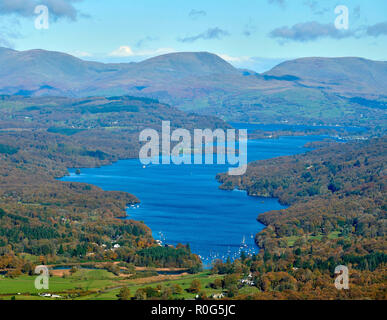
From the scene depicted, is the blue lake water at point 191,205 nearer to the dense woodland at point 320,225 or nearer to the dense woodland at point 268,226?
the dense woodland at point 268,226

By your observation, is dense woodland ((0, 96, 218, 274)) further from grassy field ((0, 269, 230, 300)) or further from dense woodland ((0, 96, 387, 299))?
grassy field ((0, 269, 230, 300))

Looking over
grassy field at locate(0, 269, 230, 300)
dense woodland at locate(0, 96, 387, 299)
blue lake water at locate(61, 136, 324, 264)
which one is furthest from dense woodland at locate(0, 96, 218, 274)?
grassy field at locate(0, 269, 230, 300)

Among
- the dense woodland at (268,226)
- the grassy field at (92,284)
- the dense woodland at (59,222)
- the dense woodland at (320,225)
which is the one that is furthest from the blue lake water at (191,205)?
the grassy field at (92,284)

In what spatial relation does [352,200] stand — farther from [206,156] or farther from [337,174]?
[206,156]

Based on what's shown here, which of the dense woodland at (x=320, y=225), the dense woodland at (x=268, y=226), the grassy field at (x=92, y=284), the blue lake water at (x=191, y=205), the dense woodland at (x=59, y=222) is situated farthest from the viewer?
the blue lake water at (x=191, y=205)
